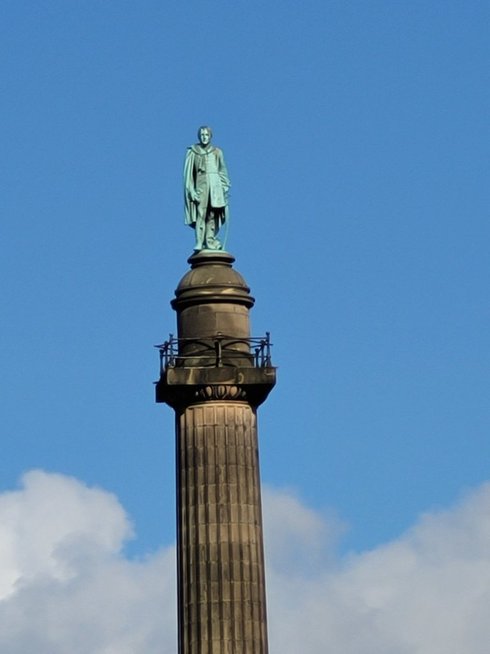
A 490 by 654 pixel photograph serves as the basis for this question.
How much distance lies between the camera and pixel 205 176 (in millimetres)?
59344

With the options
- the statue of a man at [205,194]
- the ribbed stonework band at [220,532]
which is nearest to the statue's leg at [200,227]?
the statue of a man at [205,194]

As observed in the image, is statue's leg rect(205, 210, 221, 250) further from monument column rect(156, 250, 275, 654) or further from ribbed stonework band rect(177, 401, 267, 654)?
ribbed stonework band rect(177, 401, 267, 654)

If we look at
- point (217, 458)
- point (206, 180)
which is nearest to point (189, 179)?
point (206, 180)

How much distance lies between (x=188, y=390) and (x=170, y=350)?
128cm

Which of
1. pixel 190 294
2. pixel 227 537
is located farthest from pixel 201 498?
pixel 190 294

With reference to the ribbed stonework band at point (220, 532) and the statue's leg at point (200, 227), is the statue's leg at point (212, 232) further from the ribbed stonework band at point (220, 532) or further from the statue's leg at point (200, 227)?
the ribbed stonework band at point (220, 532)

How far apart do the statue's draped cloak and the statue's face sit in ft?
0.52

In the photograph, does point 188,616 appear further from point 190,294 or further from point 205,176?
point 205,176

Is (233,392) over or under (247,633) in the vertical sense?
over

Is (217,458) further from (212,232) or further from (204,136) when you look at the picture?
(204,136)

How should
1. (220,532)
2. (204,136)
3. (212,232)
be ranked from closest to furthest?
1. (220,532)
2. (212,232)
3. (204,136)

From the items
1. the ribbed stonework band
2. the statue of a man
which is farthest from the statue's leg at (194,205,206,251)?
the ribbed stonework band

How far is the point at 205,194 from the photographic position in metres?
59.2

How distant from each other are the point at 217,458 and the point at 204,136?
9.30 meters
